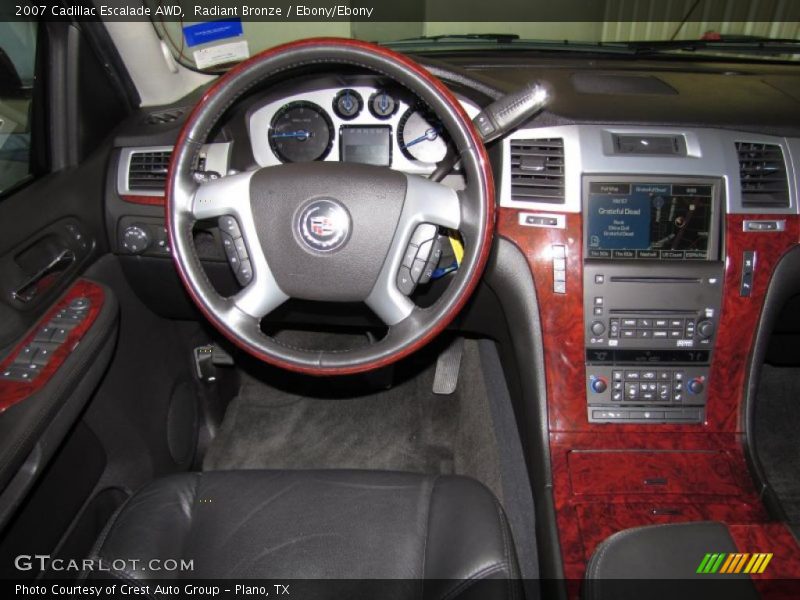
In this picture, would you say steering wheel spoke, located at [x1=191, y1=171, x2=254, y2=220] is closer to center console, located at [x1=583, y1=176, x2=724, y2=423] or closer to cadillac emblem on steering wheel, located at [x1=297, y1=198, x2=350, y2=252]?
cadillac emblem on steering wheel, located at [x1=297, y1=198, x2=350, y2=252]

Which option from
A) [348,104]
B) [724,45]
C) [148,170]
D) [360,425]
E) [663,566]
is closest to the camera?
[663,566]

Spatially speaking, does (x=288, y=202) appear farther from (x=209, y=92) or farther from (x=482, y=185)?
(x=482, y=185)

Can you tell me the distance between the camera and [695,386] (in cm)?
144

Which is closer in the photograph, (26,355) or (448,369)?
(26,355)

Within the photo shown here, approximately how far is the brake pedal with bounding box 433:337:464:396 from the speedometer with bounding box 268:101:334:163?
101 centimetres

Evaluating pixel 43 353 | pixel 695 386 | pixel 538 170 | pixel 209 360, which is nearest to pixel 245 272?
pixel 43 353

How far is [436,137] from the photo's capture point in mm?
1488

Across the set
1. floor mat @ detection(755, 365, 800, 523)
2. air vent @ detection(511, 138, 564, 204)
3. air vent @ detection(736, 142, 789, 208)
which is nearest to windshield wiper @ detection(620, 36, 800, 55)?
air vent @ detection(736, 142, 789, 208)

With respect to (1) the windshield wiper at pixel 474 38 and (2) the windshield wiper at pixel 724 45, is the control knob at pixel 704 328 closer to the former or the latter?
(2) the windshield wiper at pixel 724 45

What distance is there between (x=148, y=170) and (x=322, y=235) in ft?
2.48

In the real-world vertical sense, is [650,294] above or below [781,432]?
above

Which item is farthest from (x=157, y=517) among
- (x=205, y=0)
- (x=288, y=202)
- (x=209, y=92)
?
(x=205, y=0)

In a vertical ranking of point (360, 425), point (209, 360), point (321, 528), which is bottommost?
point (360, 425)

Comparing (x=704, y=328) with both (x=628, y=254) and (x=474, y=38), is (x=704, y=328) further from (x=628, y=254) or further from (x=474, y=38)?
(x=474, y=38)
